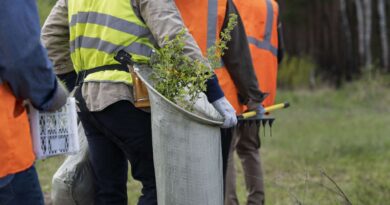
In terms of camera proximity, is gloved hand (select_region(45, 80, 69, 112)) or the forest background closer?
gloved hand (select_region(45, 80, 69, 112))

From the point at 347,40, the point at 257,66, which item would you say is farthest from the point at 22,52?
the point at 347,40

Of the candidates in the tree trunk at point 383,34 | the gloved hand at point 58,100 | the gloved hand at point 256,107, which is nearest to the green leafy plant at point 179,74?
the gloved hand at point 58,100

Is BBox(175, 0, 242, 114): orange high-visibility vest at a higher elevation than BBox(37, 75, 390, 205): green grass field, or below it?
→ higher

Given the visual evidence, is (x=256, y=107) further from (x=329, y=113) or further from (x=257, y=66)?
(x=329, y=113)

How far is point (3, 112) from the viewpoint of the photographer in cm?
295

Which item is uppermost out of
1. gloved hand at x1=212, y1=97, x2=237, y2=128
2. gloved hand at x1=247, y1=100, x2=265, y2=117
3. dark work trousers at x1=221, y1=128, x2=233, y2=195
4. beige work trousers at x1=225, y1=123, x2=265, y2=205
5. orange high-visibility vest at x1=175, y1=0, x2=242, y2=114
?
orange high-visibility vest at x1=175, y1=0, x2=242, y2=114

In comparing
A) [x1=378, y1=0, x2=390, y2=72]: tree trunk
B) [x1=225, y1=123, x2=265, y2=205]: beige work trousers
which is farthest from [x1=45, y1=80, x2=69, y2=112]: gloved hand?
[x1=378, y1=0, x2=390, y2=72]: tree trunk

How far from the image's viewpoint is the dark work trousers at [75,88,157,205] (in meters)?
4.15

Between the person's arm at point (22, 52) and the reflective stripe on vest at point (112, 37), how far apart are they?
1041 millimetres

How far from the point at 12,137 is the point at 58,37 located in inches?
75.1

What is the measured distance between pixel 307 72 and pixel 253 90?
15.3 metres

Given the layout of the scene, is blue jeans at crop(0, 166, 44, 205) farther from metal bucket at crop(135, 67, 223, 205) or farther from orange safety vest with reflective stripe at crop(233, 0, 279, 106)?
orange safety vest with reflective stripe at crop(233, 0, 279, 106)

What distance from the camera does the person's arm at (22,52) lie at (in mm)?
2922

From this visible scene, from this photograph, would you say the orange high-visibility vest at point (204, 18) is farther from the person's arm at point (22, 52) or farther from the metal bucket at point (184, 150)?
the person's arm at point (22, 52)
